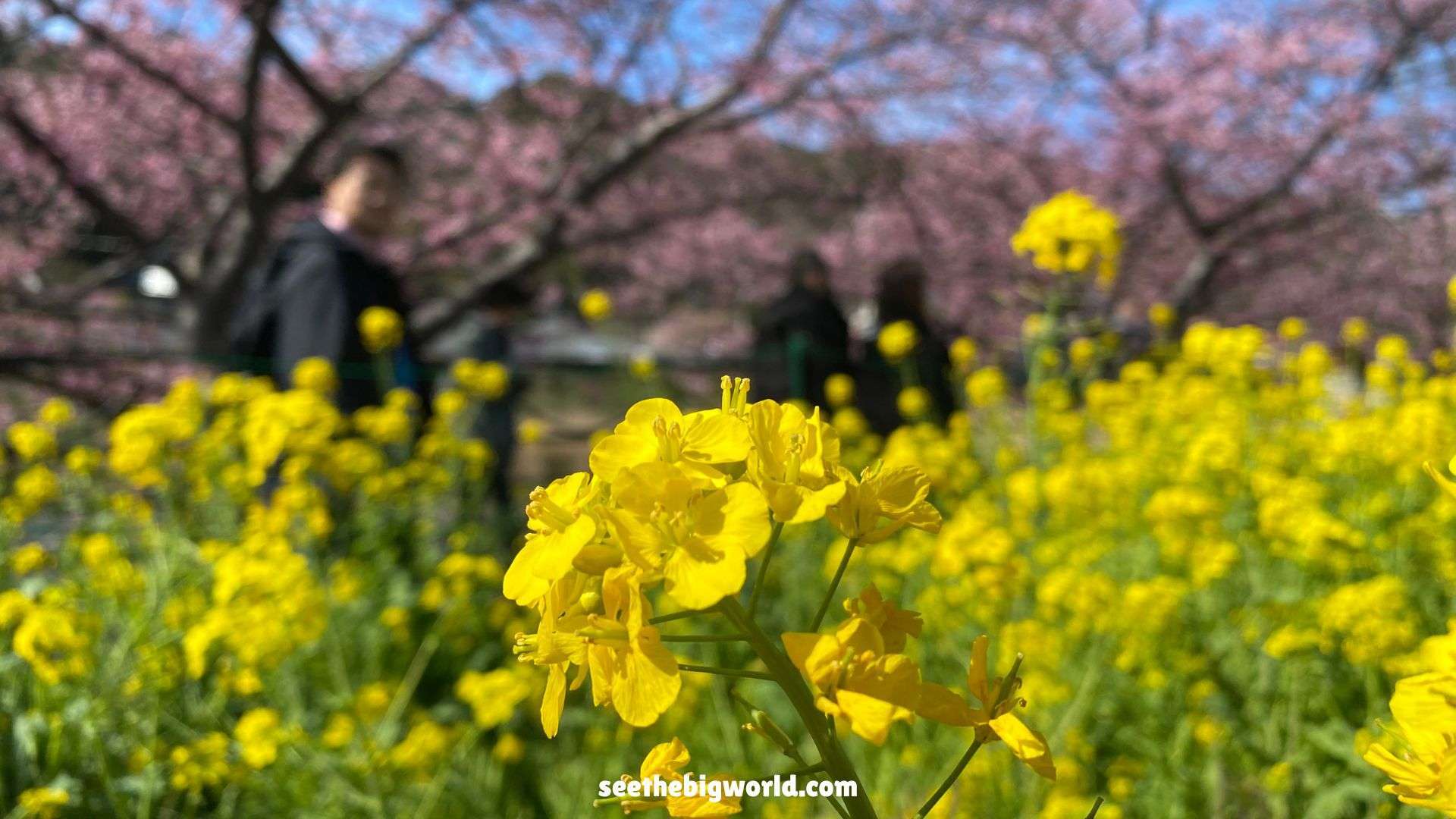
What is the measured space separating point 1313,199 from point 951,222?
326cm

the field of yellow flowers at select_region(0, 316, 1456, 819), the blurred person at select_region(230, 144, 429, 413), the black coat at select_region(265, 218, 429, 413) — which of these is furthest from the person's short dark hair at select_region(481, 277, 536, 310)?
the field of yellow flowers at select_region(0, 316, 1456, 819)

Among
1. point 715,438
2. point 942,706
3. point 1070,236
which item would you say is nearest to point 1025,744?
point 942,706

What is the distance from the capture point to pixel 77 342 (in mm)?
6430

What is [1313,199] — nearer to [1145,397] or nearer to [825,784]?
[1145,397]

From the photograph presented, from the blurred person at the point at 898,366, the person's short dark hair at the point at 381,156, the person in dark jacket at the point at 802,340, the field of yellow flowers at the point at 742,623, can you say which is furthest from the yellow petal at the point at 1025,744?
the person in dark jacket at the point at 802,340

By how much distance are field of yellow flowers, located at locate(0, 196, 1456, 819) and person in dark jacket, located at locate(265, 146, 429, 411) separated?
478 millimetres

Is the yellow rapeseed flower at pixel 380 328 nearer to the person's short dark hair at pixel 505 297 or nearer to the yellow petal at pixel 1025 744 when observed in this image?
the person's short dark hair at pixel 505 297

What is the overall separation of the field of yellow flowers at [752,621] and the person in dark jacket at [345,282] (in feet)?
1.57

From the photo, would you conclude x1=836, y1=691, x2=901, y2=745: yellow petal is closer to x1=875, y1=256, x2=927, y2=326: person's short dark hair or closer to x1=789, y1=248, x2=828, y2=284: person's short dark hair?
x1=875, y1=256, x2=927, y2=326: person's short dark hair

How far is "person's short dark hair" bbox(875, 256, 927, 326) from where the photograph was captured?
605cm

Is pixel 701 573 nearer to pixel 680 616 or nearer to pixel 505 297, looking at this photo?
pixel 680 616

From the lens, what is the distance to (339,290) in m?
3.83

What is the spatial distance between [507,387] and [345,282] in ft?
3.73

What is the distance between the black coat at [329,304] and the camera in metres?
3.83
